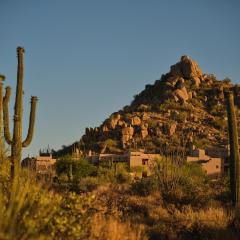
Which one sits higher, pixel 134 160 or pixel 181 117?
pixel 181 117

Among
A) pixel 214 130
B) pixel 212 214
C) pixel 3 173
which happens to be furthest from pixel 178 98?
pixel 3 173

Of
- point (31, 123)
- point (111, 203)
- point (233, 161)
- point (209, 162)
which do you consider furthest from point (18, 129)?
point (209, 162)

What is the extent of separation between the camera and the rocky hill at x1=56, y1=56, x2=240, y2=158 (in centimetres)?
6119

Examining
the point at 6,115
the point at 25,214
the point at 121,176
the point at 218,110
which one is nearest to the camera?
the point at 25,214

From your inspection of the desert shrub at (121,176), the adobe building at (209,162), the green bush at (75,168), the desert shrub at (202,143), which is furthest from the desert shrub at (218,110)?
the green bush at (75,168)

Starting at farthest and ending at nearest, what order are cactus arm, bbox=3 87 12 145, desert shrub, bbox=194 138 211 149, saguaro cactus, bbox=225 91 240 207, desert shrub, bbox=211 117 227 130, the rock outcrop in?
the rock outcrop
desert shrub, bbox=211 117 227 130
desert shrub, bbox=194 138 211 149
saguaro cactus, bbox=225 91 240 207
cactus arm, bbox=3 87 12 145

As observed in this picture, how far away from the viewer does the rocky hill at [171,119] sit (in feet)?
201

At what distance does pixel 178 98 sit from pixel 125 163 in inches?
1137

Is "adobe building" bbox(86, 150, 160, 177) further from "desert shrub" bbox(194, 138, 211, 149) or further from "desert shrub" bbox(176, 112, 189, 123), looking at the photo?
"desert shrub" bbox(176, 112, 189, 123)

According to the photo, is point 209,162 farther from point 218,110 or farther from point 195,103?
point 195,103

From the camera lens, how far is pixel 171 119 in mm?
68125

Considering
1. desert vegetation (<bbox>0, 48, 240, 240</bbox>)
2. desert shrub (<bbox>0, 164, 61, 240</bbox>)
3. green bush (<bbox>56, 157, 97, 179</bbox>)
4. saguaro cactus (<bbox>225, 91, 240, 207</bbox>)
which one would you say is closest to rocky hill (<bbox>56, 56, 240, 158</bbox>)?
green bush (<bbox>56, 157, 97, 179</bbox>)

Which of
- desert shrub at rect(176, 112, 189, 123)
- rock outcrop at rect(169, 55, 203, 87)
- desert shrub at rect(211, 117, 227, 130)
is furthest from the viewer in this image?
rock outcrop at rect(169, 55, 203, 87)

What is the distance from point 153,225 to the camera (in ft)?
49.5
